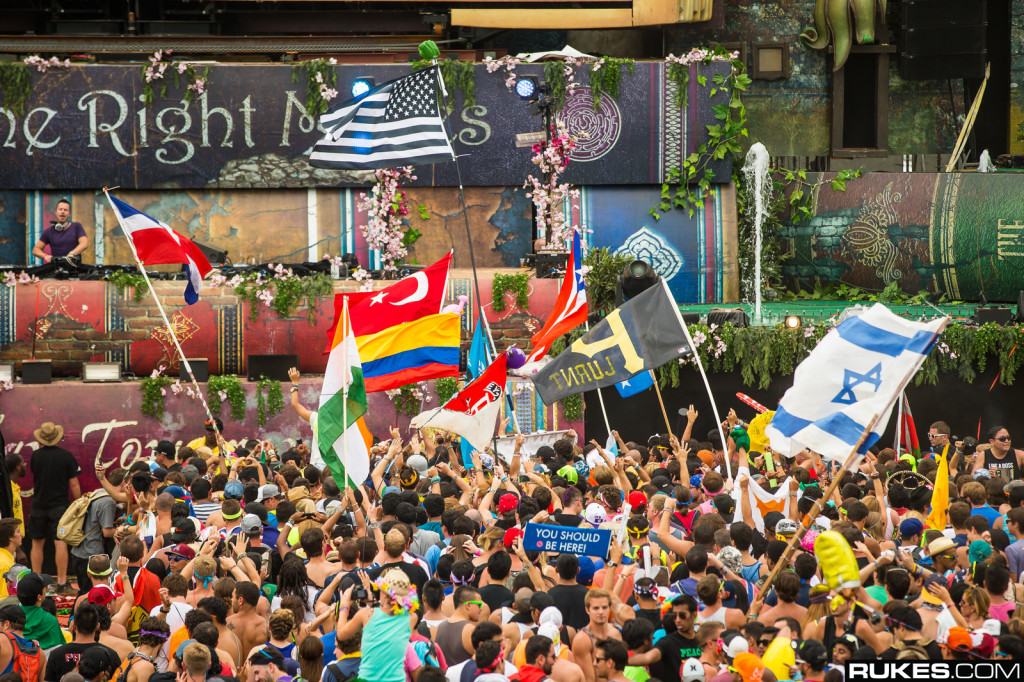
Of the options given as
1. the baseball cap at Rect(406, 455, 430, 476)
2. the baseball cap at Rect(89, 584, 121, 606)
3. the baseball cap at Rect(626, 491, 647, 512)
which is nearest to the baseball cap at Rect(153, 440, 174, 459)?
the baseball cap at Rect(406, 455, 430, 476)

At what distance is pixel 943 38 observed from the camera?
25.0m

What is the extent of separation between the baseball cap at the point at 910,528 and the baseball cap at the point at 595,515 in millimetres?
2335

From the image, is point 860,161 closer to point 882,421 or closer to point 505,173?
point 505,173

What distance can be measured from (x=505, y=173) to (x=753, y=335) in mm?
6032

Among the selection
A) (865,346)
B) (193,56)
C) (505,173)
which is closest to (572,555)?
(865,346)

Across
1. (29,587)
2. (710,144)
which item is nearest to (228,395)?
(29,587)

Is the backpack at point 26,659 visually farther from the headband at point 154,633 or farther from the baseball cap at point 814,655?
the baseball cap at point 814,655

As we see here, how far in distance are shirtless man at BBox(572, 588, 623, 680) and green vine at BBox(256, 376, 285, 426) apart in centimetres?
1134

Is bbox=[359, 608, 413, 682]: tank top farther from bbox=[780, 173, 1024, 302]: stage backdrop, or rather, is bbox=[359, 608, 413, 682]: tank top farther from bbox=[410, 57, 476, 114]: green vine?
bbox=[780, 173, 1024, 302]: stage backdrop

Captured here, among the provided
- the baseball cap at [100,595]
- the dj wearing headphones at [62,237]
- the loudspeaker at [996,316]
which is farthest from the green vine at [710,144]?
the baseball cap at [100,595]

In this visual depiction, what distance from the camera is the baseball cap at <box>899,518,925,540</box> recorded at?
9492mm

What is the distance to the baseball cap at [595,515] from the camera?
9867 mm

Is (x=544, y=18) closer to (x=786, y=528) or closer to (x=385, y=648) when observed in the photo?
(x=786, y=528)

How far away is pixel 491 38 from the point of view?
81.9 feet
